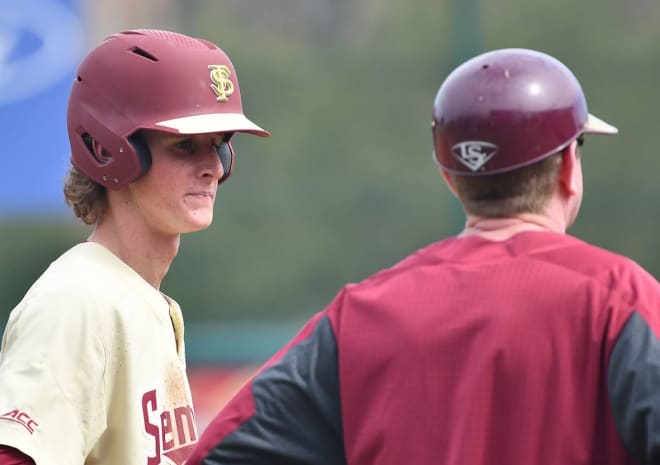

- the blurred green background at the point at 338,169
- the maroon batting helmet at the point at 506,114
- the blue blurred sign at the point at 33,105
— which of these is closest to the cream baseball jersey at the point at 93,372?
the maroon batting helmet at the point at 506,114

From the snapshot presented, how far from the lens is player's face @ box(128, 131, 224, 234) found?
12.6 feet

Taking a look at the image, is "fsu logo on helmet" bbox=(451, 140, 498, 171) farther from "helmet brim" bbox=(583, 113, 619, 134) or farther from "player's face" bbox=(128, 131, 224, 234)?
"player's face" bbox=(128, 131, 224, 234)

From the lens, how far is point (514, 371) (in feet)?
9.25

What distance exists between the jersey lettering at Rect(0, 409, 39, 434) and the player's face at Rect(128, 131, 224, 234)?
0.71m

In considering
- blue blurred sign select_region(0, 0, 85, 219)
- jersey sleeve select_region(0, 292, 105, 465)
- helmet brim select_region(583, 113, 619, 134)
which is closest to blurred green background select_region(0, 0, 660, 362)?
blue blurred sign select_region(0, 0, 85, 219)

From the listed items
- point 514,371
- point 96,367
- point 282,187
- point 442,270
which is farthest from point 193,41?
point 282,187

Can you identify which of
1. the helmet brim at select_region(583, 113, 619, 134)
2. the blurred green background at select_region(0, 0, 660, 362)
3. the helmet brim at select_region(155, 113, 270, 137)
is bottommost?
the blurred green background at select_region(0, 0, 660, 362)

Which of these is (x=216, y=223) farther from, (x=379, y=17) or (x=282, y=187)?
(x=379, y=17)

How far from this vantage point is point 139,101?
12.5 feet

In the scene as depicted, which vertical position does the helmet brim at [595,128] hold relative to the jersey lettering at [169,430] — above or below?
above

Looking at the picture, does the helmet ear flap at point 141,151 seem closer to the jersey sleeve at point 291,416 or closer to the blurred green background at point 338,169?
the jersey sleeve at point 291,416

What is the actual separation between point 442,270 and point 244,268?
450 inches

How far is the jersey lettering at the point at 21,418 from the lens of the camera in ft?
11.1

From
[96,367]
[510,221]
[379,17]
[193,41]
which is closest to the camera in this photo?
[510,221]
